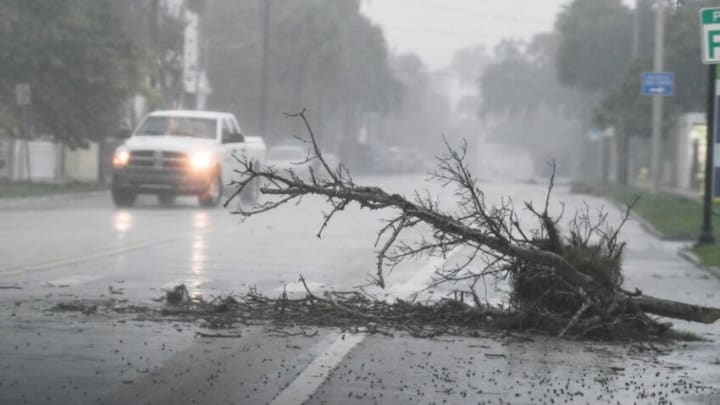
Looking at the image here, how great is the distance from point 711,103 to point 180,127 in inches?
562

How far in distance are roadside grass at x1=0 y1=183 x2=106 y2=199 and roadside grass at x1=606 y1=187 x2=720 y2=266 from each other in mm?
Answer: 13733

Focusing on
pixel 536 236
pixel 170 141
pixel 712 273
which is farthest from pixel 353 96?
pixel 536 236

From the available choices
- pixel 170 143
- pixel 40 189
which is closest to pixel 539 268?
pixel 170 143

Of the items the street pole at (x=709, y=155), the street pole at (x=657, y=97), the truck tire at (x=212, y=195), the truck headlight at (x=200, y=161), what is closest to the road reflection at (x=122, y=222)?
the truck headlight at (x=200, y=161)

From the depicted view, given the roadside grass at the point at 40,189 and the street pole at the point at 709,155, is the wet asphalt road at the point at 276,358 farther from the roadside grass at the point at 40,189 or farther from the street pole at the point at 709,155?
the roadside grass at the point at 40,189

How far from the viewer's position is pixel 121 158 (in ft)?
103

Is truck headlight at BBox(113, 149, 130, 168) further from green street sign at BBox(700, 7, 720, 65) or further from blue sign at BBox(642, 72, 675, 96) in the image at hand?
blue sign at BBox(642, 72, 675, 96)

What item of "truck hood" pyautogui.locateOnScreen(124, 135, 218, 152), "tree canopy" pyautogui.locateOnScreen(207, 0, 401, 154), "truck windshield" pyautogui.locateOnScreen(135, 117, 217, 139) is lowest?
"truck hood" pyautogui.locateOnScreen(124, 135, 218, 152)

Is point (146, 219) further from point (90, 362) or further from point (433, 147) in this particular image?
point (433, 147)

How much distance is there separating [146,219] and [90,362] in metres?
17.9

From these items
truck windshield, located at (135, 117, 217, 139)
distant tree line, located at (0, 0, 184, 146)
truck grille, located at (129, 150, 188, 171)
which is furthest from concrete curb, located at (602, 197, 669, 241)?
distant tree line, located at (0, 0, 184, 146)

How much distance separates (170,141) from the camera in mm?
31844

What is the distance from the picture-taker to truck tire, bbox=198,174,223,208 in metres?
31.9

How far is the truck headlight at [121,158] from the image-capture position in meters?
31.4
